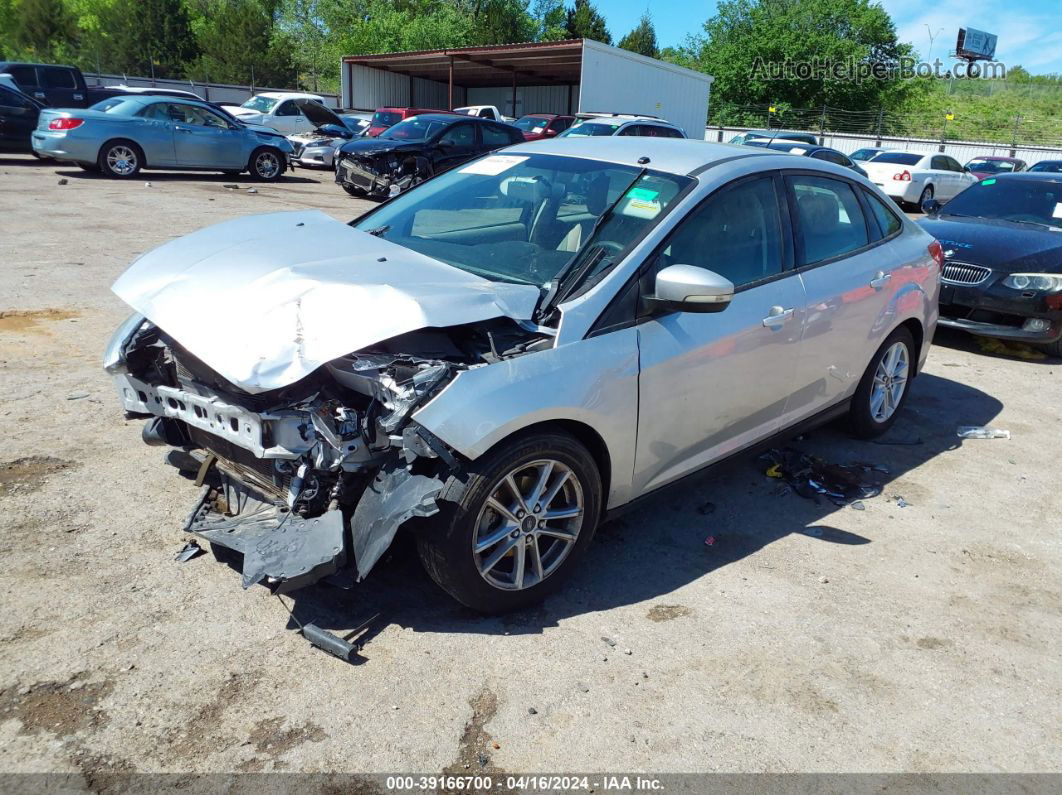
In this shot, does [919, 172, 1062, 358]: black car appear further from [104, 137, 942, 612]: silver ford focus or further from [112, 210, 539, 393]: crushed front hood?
[112, 210, 539, 393]: crushed front hood

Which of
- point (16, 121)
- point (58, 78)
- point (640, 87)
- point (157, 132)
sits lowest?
point (157, 132)

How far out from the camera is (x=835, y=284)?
14.7 feet

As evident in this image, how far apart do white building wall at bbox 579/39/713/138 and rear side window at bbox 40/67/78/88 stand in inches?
592

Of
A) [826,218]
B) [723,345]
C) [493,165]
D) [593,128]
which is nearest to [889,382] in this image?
[826,218]

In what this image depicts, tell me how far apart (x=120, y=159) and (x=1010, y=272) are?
1500 centimetres

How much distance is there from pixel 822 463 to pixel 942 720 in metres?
2.31

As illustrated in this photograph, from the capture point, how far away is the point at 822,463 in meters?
5.09

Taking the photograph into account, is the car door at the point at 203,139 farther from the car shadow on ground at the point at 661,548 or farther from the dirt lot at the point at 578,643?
the car shadow on ground at the point at 661,548

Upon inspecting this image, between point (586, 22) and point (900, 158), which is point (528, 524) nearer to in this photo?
point (900, 158)

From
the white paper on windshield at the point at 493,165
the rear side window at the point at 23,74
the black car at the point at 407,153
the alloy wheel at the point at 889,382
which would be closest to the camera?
the white paper on windshield at the point at 493,165

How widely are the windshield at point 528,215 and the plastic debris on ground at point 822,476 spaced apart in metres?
1.96

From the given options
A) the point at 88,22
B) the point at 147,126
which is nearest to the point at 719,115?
the point at 147,126

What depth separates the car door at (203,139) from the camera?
16.1 m

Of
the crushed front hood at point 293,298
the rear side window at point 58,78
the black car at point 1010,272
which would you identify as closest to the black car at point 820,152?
the black car at point 1010,272
